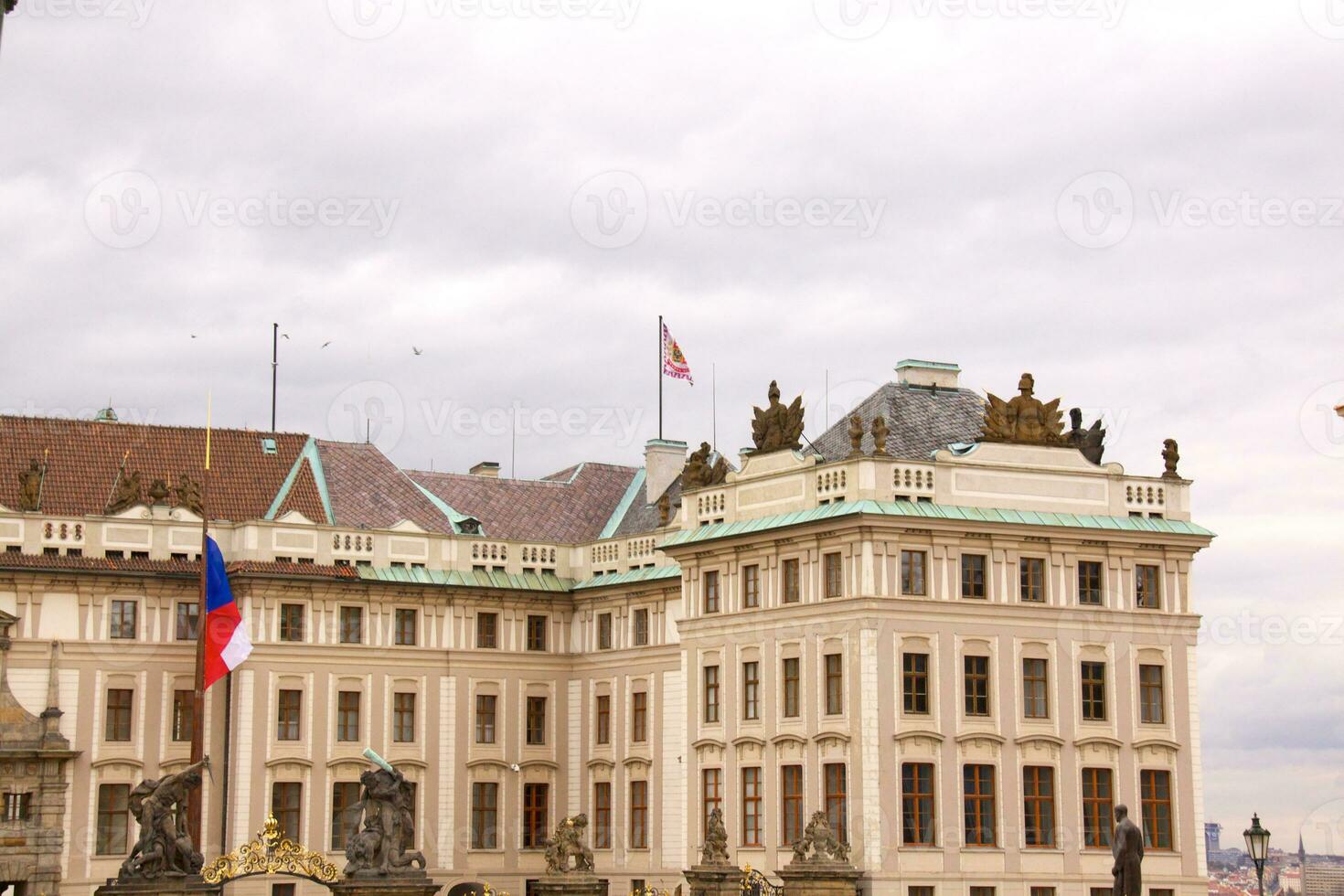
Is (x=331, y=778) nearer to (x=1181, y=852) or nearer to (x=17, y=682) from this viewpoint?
(x=17, y=682)

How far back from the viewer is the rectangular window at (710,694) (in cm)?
6900

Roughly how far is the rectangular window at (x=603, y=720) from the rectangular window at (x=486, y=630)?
383 centimetres

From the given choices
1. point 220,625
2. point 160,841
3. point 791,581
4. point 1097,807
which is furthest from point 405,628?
point 1097,807

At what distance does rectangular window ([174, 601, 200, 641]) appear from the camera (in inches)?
2908

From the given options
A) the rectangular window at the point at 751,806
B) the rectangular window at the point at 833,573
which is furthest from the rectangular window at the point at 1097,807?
the rectangular window at the point at 751,806

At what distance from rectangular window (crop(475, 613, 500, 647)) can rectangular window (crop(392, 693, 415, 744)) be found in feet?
10.1

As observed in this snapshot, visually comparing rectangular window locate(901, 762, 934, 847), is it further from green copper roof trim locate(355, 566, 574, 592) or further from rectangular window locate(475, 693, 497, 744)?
green copper roof trim locate(355, 566, 574, 592)

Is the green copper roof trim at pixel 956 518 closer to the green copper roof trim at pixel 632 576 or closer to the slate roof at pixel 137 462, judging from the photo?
the green copper roof trim at pixel 632 576

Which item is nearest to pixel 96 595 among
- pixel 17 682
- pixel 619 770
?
pixel 17 682

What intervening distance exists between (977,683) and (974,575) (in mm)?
2882

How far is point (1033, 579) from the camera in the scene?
6581cm

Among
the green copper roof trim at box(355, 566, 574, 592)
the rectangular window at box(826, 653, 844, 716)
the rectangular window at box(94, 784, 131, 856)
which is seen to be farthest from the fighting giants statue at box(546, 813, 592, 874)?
the rectangular window at box(94, 784, 131, 856)

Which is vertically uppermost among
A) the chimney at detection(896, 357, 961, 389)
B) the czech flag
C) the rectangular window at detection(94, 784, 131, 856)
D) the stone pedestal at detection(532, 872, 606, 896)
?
Answer: the chimney at detection(896, 357, 961, 389)

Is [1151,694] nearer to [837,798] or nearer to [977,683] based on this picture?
[977,683]
